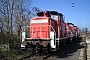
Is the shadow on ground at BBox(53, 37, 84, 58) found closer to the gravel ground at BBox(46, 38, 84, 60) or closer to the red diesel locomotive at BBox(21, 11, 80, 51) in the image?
the gravel ground at BBox(46, 38, 84, 60)

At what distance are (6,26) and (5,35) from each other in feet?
9.63

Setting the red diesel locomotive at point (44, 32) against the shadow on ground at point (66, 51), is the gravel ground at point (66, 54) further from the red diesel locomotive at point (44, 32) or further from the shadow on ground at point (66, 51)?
the red diesel locomotive at point (44, 32)

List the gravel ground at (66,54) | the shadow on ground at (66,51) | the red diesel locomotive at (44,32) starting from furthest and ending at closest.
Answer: the shadow on ground at (66,51)
the red diesel locomotive at (44,32)
the gravel ground at (66,54)

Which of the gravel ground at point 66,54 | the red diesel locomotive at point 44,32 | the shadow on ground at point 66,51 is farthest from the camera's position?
the shadow on ground at point 66,51

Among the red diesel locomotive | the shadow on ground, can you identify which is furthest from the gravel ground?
the red diesel locomotive

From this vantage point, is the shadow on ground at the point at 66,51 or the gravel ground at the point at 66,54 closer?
the gravel ground at the point at 66,54

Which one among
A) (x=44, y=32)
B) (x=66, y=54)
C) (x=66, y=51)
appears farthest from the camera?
(x=66, y=51)

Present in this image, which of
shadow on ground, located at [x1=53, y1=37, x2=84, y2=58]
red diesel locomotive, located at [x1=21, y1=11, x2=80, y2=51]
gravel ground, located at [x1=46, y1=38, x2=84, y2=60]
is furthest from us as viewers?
shadow on ground, located at [x1=53, y1=37, x2=84, y2=58]

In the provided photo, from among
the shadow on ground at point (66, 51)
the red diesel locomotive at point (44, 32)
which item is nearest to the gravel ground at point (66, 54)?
the shadow on ground at point (66, 51)

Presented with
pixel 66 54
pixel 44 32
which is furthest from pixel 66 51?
pixel 44 32

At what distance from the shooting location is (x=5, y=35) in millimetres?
11039

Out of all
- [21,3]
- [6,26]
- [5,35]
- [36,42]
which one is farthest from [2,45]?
[21,3]

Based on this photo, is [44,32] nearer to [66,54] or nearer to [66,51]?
[66,54]

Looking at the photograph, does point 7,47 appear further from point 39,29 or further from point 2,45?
point 39,29
